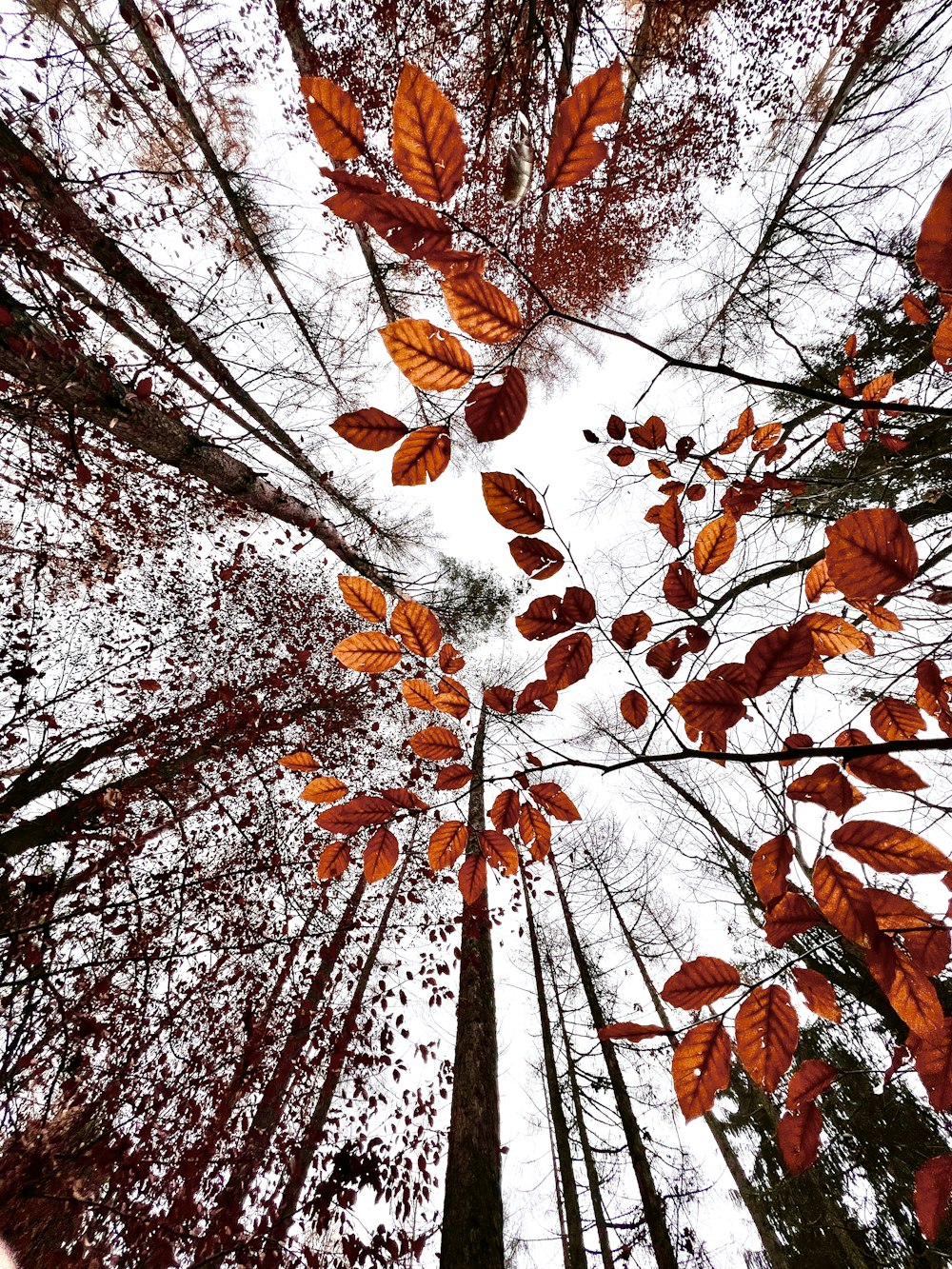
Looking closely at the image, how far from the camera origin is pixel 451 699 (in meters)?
1.71

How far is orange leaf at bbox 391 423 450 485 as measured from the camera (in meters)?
1.04

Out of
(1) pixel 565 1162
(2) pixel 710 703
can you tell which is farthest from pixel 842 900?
(1) pixel 565 1162

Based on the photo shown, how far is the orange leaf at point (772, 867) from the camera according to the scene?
1.36 m

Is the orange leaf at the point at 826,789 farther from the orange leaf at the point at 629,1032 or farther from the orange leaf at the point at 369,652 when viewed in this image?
Answer: the orange leaf at the point at 369,652

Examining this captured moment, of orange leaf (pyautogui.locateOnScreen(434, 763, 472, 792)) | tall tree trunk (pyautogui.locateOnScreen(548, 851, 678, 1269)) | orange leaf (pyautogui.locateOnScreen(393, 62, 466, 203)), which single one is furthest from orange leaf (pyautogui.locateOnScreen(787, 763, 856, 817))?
tall tree trunk (pyautogui.locateOnScreen(548, 851, 678, 1269))

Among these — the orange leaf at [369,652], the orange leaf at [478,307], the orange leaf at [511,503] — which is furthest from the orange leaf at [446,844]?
the orange leaf at [478,307]

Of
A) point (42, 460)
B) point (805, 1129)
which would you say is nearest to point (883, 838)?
point (805, 1129)

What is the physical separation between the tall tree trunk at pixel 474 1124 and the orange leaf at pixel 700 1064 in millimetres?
760

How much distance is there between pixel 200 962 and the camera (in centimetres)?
505

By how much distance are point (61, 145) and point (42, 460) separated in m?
2.45

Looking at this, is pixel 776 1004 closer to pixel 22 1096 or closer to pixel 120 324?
pixel 22 1096

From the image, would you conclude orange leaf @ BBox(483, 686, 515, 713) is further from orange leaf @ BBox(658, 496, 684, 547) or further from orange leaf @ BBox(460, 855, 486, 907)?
orange leaf @ BBox(658, 496, 684, 547)

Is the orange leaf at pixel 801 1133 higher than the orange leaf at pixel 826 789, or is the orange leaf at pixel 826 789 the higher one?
the orange leaf at pixel 826 789

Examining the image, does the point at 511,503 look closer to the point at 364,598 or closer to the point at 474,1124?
the point at 364,598
